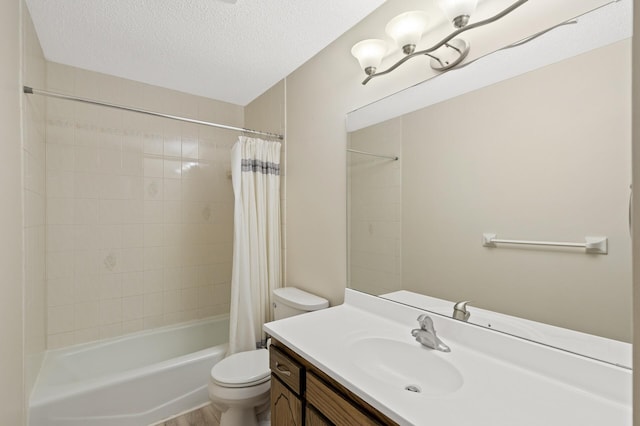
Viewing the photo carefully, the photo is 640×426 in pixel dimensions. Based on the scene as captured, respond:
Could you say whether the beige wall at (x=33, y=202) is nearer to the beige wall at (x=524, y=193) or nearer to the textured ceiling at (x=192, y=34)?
the textured ceiling at (x=192, y=34)

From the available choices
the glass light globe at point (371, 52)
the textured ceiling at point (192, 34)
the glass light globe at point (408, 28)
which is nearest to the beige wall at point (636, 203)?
the glass light globe at point (408, 28)

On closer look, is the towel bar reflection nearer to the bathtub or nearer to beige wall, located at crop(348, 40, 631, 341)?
beige wall, located at crop(348, 40, 631, 341)

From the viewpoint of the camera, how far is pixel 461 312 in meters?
1.09

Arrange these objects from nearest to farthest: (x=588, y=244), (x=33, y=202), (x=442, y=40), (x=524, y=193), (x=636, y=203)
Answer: (x=636, y=203) → (x=588, y=244) → (x=524, y=193) → (x=442, y=40) → (x=33, y=202)

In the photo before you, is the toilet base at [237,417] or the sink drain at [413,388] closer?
the sink drain at [413,388]

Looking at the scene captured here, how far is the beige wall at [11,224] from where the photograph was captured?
1.07m

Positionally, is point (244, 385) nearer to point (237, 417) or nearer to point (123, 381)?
point (237, 417)

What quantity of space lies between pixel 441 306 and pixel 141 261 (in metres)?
2.28

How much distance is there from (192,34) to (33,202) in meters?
1.29

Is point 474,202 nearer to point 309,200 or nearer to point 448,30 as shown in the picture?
point 448,30

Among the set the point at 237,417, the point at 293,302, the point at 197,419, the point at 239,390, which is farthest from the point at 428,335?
the point at 197,419

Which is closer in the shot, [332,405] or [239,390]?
[332,405]

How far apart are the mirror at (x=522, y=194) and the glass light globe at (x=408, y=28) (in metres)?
0.27

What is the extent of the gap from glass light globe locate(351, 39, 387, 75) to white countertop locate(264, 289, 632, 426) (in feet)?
3.78
